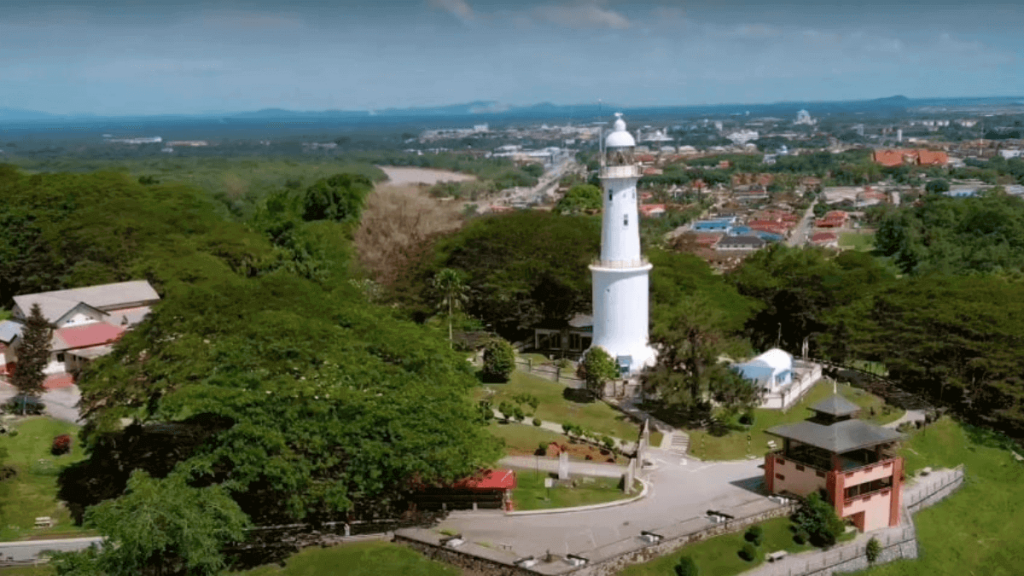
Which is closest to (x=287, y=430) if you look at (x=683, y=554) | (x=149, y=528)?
(x=149, y=528)

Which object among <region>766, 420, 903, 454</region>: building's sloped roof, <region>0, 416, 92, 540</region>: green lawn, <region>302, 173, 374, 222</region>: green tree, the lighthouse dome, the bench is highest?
the lighthouse dome

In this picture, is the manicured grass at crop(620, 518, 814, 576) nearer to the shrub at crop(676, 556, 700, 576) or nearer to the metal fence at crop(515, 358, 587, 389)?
the shrub at crop(676, 556, 700, 576)

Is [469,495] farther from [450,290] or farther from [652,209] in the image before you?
[652,209]

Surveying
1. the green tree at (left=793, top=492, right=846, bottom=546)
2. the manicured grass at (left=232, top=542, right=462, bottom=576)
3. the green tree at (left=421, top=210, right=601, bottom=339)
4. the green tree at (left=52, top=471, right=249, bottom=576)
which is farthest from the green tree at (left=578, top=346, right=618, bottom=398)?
the green tree at (left=52, top=471, right=249, bottom=576)

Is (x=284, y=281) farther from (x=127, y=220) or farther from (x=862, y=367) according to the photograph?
(x=862, y=367)

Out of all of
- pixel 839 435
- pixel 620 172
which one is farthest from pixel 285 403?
pixel 620 172

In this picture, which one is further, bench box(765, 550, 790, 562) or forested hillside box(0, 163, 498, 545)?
bench box(765, 550, 790, 562)
